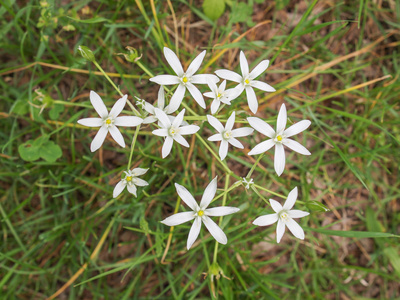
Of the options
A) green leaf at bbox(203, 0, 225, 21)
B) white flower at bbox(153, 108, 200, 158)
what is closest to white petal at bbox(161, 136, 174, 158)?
white flower at bbox(153, 108, 200, 158)

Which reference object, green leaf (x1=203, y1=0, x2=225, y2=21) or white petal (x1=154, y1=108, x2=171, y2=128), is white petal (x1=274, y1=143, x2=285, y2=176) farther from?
green leaf (x1=203, y1=0, x2=225, y2=21)

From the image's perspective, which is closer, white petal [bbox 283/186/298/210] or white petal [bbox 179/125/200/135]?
white petal [bbox 179/125/200/135]

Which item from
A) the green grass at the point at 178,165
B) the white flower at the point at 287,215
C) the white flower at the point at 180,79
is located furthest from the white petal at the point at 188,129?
the green grass at the point at 178,165

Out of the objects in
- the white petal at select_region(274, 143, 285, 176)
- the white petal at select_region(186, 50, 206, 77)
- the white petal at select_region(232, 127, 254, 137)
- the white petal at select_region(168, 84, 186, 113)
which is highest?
the white petal at select_region(186, 50, 206, 77)

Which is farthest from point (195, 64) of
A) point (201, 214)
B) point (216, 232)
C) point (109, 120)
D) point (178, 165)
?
point (178, 165)

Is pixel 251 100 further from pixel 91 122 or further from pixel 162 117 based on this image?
pixel 91 122

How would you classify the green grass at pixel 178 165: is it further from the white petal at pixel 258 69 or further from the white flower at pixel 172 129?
the white flower at pixel 172 129
